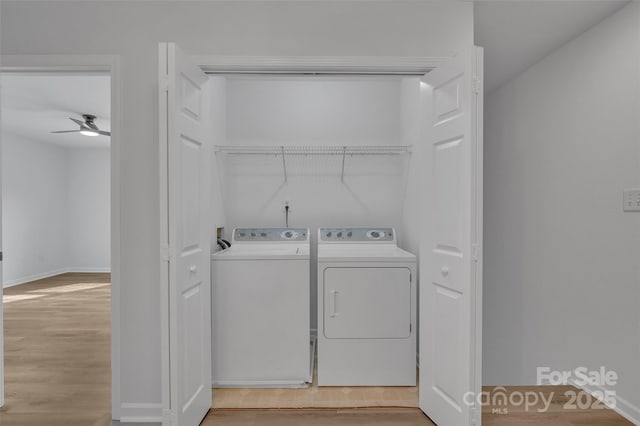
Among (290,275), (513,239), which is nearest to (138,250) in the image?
(290,275)

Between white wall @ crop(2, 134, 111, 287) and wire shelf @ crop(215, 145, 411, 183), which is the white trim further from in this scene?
white wall @ crop(2, 134, 111, 287)

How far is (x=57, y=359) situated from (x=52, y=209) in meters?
4.72

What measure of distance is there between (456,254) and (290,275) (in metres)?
1.12

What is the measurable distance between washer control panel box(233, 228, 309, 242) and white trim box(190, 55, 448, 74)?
1450mm

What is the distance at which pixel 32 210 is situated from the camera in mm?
5938

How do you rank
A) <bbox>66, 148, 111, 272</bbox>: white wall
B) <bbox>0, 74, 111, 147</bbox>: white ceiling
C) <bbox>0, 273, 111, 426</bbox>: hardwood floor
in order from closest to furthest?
<bbox>0, 273, 111, 426</bbox>: hardwood floor → <bbox>0, 74, 111, 147</bbox>: white ceiling → <bbox>66, 148, 111, 272</bbox>: white wall

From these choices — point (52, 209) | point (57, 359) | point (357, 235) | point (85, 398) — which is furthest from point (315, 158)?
point (52, 209)

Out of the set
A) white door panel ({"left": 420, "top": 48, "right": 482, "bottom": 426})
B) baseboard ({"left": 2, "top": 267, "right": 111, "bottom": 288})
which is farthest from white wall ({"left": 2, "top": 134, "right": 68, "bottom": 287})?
white door panel ({"left": 420, "top": 48, "right": 482, "bottom": 426})

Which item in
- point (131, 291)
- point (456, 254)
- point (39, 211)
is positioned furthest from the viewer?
point (39, 211)

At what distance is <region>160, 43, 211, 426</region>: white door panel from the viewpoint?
1659 mm

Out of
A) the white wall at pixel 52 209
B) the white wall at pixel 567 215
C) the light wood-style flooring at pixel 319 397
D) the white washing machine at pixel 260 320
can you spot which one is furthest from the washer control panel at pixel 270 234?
the white wall at pixel 52 209

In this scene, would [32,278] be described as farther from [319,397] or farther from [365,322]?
[365,322]

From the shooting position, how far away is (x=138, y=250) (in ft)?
6.49

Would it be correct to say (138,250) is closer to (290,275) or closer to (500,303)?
(290,275)
